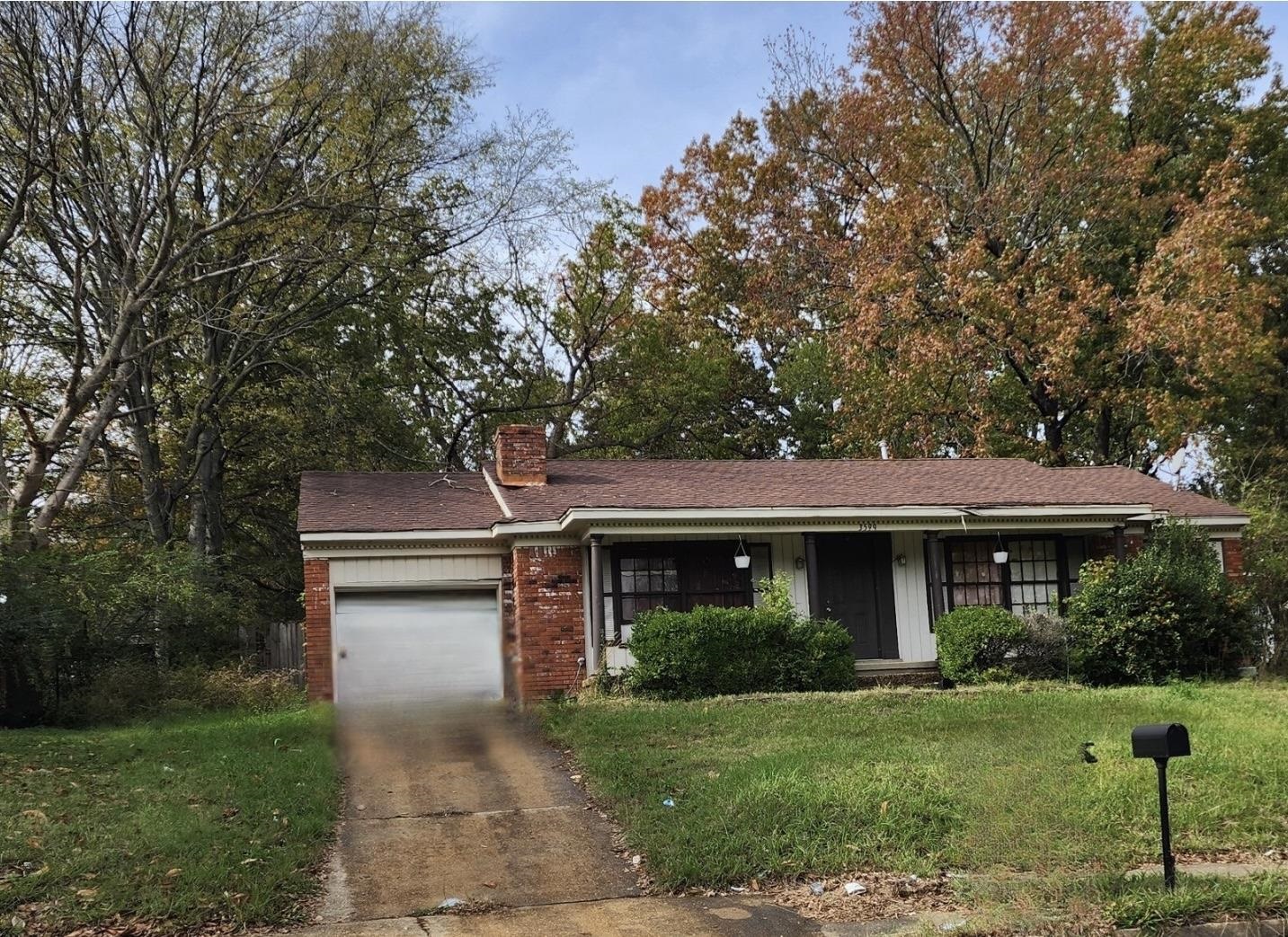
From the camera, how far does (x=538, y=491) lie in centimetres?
1730

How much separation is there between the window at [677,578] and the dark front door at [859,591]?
4.02ft

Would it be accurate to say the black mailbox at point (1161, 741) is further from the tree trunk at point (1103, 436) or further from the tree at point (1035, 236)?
the tree trunk at point (1103, 436)

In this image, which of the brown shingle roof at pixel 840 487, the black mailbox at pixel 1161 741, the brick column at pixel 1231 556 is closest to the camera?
the black mailbox at pixel 1161 741

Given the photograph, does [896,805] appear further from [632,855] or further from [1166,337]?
[1166,337]

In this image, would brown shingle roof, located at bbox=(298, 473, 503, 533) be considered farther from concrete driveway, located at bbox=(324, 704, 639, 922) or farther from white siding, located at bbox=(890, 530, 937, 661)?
white siding, located at bbox=(890, 530, 937, 661)

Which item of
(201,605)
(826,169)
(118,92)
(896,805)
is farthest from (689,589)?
(826,169)

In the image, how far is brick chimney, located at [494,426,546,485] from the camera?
58.8 ft

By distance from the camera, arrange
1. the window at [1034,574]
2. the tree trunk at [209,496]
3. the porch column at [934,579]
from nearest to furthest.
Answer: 1. the porch column at [934,579]
2. the window at [1034,574]
3. the tree trunk at [209,496]

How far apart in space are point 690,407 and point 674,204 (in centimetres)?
684

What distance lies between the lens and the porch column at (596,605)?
15.4m

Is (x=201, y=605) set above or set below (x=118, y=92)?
below

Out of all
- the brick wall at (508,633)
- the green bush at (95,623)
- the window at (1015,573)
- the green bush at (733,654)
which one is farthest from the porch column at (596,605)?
the green bush at (95,623)

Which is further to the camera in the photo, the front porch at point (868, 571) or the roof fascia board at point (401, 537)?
the front porch at point (868, 571)

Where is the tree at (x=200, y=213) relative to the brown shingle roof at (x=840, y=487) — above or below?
above
